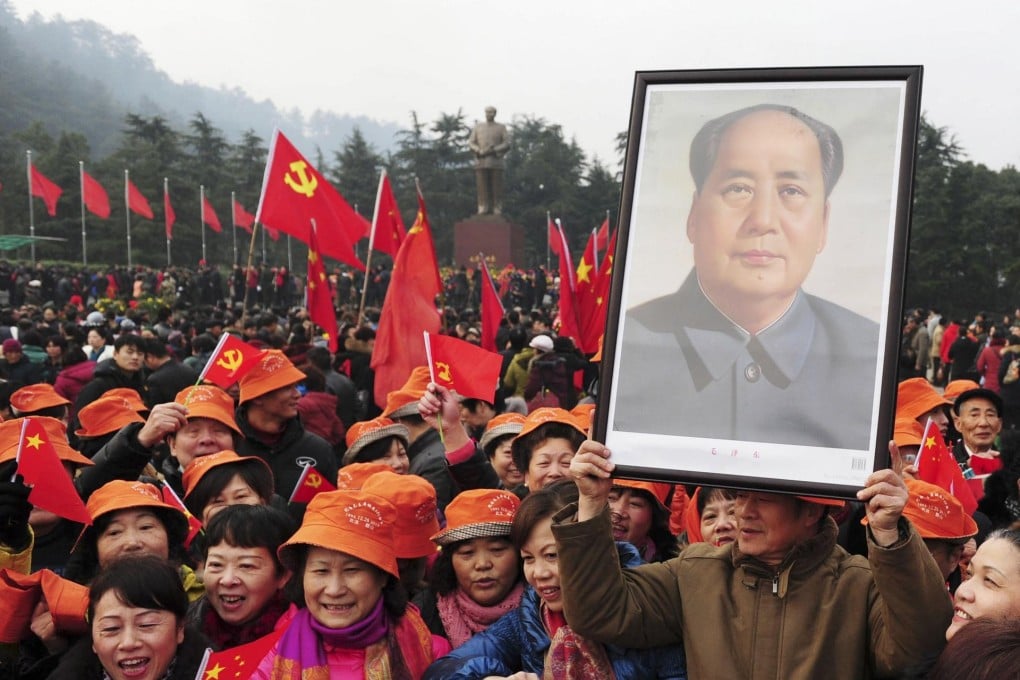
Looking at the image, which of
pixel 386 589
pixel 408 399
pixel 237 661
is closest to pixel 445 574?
pixel 386 589

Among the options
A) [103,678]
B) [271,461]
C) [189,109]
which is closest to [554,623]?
[103,678]

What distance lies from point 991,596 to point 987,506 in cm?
251

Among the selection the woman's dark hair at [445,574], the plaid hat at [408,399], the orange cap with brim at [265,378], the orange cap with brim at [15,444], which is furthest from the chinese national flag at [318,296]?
the woman's dark hair at [445,574]

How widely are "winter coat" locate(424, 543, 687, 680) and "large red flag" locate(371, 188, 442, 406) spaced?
3.82 m

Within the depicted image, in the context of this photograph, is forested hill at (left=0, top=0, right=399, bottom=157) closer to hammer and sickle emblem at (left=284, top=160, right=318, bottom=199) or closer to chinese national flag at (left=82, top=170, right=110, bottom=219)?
chinese national flag at (left=82, top=170, right=110, bottom=219)

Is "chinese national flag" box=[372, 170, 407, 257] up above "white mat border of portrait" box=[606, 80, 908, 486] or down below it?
above

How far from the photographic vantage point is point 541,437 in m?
4.05

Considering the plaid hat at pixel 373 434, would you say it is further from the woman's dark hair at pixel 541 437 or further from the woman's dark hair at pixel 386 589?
the woman's dark hair at pixel 386 589

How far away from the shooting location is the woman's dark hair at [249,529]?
3111 millimetres

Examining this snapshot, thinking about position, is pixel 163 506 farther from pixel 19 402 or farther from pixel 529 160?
pixel 529 160

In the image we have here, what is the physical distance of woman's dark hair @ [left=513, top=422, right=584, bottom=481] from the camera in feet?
13.2

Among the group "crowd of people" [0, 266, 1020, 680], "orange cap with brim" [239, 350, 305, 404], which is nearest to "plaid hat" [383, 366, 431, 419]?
"crowd of people" [0, 266, 1020, 680]

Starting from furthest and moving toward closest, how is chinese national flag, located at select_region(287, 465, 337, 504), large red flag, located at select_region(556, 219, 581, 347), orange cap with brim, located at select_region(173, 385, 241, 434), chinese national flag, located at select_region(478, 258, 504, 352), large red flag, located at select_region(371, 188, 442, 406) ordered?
large red flag, located at select_region(556, 219, 581, 347) → chinese national flag, located at select_region(478, 258, 504, 352) → large red flag, located at select_region(371, 188, 442, 406) → orange cap with brim, located at select_region(173, 385, 241, 434) → chinese national flag, located at select_region(287, 465, 337, 504)

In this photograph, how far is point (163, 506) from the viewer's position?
3.34m
